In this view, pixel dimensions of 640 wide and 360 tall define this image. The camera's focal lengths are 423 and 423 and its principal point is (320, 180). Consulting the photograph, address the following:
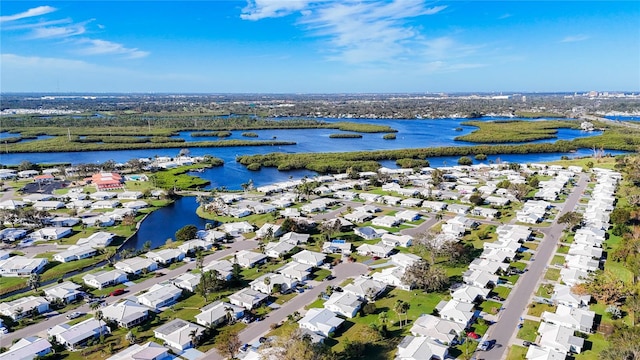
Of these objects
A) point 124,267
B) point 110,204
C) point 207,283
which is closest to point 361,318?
point 207,283

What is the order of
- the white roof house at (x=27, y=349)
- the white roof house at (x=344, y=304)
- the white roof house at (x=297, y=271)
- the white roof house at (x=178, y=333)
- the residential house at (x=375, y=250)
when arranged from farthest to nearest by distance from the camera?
1. the residential house at (x=375, y=250)
2. the white roof house at (x=297, y=271)
3. the white roof house at (x=344, y=304)
4. the white roof house at (x=178, y=333)
5. the white roof house at (x=27, y=349)

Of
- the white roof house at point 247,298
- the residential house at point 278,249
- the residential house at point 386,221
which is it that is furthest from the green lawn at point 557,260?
the white roof house at point 247,298

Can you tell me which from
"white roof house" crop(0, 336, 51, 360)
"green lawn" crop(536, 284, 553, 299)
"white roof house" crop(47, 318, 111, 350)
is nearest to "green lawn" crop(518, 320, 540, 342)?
"green lawn" crop(536, 284, 553, 299)

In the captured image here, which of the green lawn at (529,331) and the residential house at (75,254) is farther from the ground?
the residential house at (75,254)

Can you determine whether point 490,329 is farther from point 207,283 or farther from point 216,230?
point 216,230

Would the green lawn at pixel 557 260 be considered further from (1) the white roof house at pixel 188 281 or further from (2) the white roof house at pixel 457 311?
(1) the white roof house at pixel 188 281

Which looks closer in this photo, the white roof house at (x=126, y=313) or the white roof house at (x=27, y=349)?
the white roof house at (x=27, y=349)

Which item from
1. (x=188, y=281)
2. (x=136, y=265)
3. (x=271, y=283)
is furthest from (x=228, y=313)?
(x=136, y=265)
